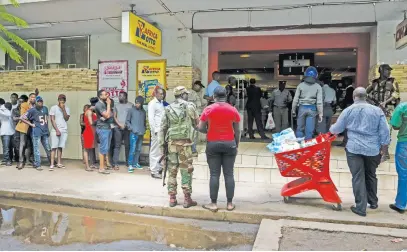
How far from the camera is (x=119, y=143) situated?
357 inches

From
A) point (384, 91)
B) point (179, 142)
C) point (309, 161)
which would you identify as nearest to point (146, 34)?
point (179, 142)

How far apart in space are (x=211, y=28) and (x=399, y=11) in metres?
4.27

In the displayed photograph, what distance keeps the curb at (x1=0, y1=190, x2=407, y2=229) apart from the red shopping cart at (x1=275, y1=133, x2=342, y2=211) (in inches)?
20.4

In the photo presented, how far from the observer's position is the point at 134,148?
29.5ft

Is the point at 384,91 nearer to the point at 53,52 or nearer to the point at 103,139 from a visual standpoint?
the point at 103,139

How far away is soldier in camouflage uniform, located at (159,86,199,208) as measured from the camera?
5730mm

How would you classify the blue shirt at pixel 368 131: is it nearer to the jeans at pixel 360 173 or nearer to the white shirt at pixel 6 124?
the jeans at pixel 360 173

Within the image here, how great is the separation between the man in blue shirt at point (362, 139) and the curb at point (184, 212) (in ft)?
1.46

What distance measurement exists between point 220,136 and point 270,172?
2.36 metres

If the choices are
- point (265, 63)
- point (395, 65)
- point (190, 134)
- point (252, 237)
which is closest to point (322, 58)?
point (265, 63)

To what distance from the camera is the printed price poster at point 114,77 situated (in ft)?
33.6

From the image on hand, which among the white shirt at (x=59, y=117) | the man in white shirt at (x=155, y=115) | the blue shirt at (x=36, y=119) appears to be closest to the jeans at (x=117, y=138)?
the man in white shirt at (x=155, y=115)

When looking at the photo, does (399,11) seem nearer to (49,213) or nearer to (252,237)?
(252,237)

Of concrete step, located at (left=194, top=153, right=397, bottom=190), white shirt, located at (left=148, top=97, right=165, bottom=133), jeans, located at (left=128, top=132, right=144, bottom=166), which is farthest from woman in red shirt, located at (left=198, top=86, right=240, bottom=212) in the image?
jeans, located at (left=128, top=132, right=144, bottom=166)
